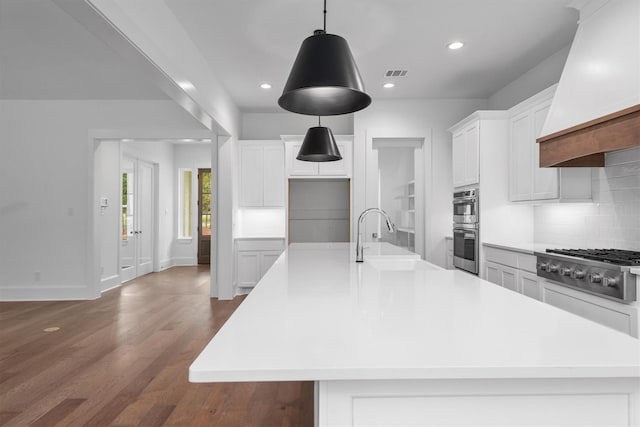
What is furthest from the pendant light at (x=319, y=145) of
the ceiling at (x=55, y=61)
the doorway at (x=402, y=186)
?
the doorway at (x=402, y=186)

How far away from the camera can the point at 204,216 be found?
9.70 m

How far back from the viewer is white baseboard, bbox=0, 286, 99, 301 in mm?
5852

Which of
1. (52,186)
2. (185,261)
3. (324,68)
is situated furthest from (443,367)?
(185,261)

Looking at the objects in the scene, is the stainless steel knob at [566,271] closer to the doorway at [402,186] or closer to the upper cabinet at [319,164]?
the doorway at [402,186]

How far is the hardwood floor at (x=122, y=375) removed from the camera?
2.45m

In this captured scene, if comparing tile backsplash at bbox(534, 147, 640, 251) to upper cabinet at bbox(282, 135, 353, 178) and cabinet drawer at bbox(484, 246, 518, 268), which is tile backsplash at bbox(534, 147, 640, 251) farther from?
upper cabinet at bbox(282, 135, 353, 178)

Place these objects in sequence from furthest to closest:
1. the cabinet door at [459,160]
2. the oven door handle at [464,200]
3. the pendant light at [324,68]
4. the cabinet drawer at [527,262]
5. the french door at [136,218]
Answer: the french door at [136,218] → the cabinet door at [459,160] → the oven door handle at [464,200] → the cabinet drawer at [527,262] → the pendant light at [324,68]

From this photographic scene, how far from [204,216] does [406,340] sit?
9.13 m

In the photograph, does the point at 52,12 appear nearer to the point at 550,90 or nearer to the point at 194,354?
the point at 194,354

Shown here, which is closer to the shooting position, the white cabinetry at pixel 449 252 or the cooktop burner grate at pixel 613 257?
the cooktop burner grate at pixel 613 257

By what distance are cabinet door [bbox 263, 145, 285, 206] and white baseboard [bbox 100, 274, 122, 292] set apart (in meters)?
2.78

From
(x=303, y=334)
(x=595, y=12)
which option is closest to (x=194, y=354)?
(x=303, y=334)

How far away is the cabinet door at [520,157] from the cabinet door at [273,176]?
3.20 m

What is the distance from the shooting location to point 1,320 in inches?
188
